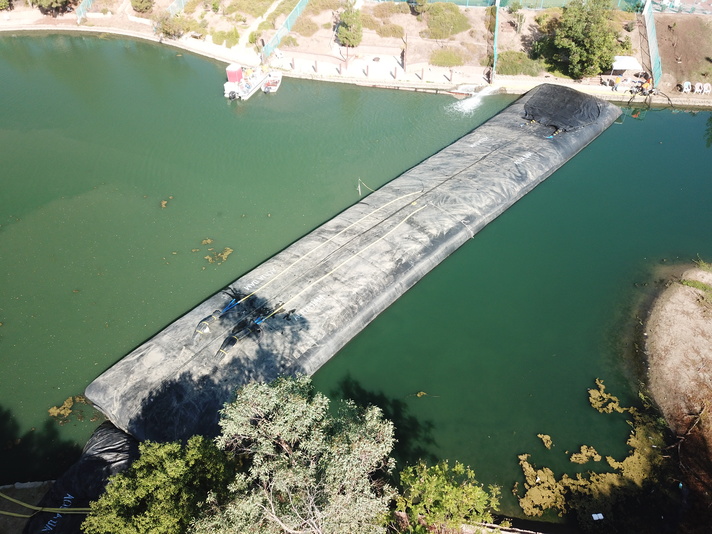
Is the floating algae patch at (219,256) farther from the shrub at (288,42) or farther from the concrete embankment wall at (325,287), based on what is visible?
the shrub at (288,42)

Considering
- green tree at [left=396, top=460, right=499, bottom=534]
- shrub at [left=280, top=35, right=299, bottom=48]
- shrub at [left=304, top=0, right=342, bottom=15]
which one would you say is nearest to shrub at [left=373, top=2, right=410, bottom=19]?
shrub at [left=304, top=0, right=342, bottom=15]

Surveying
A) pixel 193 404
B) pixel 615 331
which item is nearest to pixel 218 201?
pixel 193 404

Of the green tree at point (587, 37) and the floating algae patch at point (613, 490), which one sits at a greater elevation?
the green tree at point (587, 37)

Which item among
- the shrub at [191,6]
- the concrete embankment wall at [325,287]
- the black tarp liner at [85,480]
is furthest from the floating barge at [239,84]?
the black tarp liner at [85,480]

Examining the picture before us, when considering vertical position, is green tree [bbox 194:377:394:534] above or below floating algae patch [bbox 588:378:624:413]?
above

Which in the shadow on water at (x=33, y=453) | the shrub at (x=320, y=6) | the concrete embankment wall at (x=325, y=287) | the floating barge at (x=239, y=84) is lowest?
the shadow on water at (x=33, y=453)

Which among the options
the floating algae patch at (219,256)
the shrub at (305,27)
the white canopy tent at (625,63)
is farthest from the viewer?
the shrub at (305,27)

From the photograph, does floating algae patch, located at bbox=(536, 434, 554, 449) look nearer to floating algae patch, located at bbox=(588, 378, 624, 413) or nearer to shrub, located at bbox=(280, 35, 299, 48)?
floating algae patch, located at bbox=(588, 378, 624, 413)

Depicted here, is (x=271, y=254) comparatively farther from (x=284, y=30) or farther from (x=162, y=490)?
(x=284, y=30)
